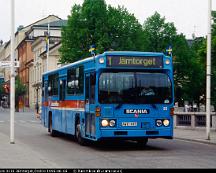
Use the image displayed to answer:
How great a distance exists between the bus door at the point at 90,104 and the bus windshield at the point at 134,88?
51cm

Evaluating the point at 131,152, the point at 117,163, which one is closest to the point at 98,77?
the point at 131,152

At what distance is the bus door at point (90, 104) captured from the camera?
59.6 feet

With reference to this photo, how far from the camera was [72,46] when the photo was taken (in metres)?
62.1

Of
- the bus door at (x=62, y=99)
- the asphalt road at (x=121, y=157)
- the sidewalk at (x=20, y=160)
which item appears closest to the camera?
the sidewalk at (x=20, y=160)

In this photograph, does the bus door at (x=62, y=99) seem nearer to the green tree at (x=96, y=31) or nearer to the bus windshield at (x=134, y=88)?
the bus windshield at (x=134, y=88)

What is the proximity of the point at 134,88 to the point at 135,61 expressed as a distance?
3.04ft

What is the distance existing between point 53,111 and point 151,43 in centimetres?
5063

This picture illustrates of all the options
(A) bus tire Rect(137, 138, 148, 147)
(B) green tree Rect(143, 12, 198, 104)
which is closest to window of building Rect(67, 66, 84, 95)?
(A) bus tire Rect(137, 138, 148, 147)

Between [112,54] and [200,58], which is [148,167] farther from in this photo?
[200,58]

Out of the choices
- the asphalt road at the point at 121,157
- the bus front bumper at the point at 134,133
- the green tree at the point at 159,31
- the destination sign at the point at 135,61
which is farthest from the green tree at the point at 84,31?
the bus front bumper at the point at 134,133

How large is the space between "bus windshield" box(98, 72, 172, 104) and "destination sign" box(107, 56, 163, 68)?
0.27 meters

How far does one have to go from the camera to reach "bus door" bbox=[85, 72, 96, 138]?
18172 millimetres

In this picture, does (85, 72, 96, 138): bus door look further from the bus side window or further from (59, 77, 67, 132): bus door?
(59, 77, 67, 132): bus door

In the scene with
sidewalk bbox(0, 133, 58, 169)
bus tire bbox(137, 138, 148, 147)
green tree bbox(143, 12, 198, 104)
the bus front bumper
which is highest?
green tree bbox(143, 12, 198, 104)
